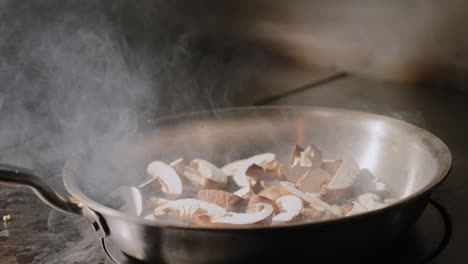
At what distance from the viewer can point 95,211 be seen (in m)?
0.69

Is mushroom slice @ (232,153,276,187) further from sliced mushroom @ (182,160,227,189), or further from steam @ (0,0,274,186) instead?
steam @ (0,0,274,186)

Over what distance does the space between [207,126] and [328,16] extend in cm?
82

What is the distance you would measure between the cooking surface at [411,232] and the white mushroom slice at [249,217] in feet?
0.59

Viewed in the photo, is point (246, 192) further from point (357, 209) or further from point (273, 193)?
point (357, 209)

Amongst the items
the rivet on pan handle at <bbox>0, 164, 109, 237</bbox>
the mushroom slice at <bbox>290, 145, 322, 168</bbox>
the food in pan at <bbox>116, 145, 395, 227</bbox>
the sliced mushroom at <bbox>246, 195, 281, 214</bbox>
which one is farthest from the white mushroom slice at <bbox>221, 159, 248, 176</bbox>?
the rivet on pan handle at <bbox>0, 164, 109, 237</bbox>

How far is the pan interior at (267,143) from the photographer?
0.86 meters

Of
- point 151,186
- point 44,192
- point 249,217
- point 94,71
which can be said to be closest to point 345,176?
point 249,217

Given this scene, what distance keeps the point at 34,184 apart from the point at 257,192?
0.39 metres

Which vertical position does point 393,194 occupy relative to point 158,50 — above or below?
below

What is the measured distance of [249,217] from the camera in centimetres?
73

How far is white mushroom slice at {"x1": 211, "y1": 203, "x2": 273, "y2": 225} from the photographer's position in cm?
72

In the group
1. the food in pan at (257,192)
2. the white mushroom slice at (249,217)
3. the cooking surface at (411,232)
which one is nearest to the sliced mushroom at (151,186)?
the food in pan at (257,192)

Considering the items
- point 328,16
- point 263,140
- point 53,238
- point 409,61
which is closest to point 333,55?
point 328,16

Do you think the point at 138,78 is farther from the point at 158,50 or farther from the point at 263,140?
the point at 263,140
